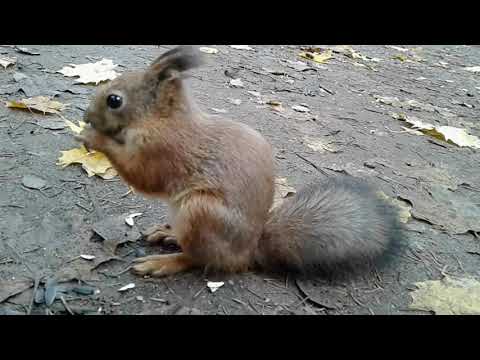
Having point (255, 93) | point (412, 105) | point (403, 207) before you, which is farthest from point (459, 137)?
point (255, 93)

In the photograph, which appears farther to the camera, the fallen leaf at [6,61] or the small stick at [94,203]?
the fallen leaf at [6,61]

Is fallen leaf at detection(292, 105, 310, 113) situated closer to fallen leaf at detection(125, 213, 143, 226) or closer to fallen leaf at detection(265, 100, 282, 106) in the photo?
fallen leaf at detection(265, 100, 282, 106)

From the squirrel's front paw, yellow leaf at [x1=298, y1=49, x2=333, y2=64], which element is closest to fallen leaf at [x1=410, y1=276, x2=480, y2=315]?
the squirrel's front paw

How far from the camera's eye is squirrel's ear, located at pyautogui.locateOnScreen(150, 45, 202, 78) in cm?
175

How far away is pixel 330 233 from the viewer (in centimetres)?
187

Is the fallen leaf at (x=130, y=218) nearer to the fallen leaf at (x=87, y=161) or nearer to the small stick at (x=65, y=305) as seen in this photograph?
the fallen leaf at (x=87, y=161)

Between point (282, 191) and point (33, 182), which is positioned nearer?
point (33, 182)

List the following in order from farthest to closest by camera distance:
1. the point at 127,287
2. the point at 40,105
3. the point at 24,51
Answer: the point at 24,51
the point at 40,105
the point at 127,287

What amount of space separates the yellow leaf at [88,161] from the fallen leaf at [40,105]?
51 cm

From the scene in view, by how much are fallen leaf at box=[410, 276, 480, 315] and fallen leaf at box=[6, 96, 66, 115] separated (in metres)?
2.41

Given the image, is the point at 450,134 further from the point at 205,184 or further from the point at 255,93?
the point at 205,184

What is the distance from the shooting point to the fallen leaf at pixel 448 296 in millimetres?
1775

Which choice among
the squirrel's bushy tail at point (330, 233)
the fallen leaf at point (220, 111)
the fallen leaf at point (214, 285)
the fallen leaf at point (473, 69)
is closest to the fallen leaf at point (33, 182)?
the fallen leaf at point (214, 285)

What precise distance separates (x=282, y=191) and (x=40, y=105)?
1678 millimetres
